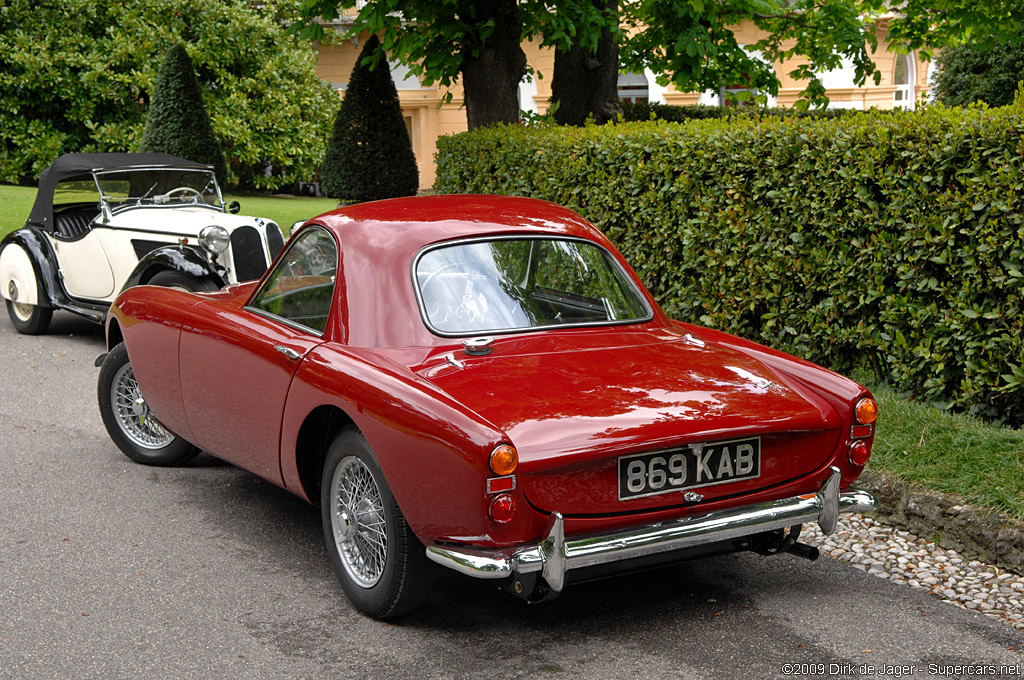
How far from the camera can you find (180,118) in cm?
2097

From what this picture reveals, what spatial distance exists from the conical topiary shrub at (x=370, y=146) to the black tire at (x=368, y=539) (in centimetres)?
1550

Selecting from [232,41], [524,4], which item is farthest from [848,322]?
[232,41]

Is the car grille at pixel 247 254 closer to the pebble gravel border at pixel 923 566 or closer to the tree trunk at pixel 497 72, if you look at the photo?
the tree trunk at pixel 497 72

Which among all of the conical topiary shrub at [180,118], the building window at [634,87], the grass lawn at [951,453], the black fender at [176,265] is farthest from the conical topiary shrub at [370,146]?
the building window at [634,87]

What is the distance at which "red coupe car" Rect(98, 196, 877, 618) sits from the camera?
3471 millimetres

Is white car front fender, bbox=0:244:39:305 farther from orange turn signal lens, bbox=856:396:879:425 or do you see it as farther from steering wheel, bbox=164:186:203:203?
orange turn signal lens, bbox=856:396:879:425

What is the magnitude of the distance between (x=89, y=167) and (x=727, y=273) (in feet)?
21.5

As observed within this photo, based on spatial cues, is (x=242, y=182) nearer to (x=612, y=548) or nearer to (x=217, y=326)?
(x=217, y=326)

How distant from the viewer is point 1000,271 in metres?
5.48

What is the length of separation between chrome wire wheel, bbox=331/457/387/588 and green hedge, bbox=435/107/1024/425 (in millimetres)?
3520

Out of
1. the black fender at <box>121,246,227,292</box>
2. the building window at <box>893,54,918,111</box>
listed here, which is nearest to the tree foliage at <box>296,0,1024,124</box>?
the black fender at <box>121,246,227,292</box>

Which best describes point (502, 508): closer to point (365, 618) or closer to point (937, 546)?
point (365, 618)

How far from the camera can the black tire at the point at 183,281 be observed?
8.67m

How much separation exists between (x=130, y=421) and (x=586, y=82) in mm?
9487
